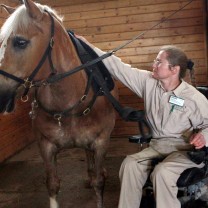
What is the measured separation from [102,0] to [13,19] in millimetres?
3448

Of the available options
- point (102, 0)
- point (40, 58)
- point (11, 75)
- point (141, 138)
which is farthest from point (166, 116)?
point (102, 0)

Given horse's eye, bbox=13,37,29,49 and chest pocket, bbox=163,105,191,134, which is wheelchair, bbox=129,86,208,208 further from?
horse's eye, bbox=13,37,29,49

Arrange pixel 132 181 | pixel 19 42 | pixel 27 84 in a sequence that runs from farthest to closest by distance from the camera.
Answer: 1. pixel 132 181
2. pixel 27 84
3. pixel 19 42

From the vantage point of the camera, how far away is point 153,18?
4.58 m

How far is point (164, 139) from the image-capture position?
78.9 inches

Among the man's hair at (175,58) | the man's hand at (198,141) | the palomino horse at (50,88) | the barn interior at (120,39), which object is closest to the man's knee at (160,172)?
the man's hand at (198,141)

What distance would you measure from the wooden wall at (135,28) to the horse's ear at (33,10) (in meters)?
3.02

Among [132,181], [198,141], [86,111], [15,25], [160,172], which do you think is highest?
[15,25]

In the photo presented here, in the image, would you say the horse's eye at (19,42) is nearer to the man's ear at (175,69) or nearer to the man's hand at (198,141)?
the man's ear at (175,69)

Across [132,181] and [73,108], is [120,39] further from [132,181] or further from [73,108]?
[132,181]

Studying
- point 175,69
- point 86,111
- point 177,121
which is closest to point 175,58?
point 175,69

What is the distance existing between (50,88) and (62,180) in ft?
5.65

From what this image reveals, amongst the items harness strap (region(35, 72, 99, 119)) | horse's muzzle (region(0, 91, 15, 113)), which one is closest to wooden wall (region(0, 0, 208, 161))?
harness strap (region(35, 72, 99, 119))

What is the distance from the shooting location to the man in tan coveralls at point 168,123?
6.08 ft
